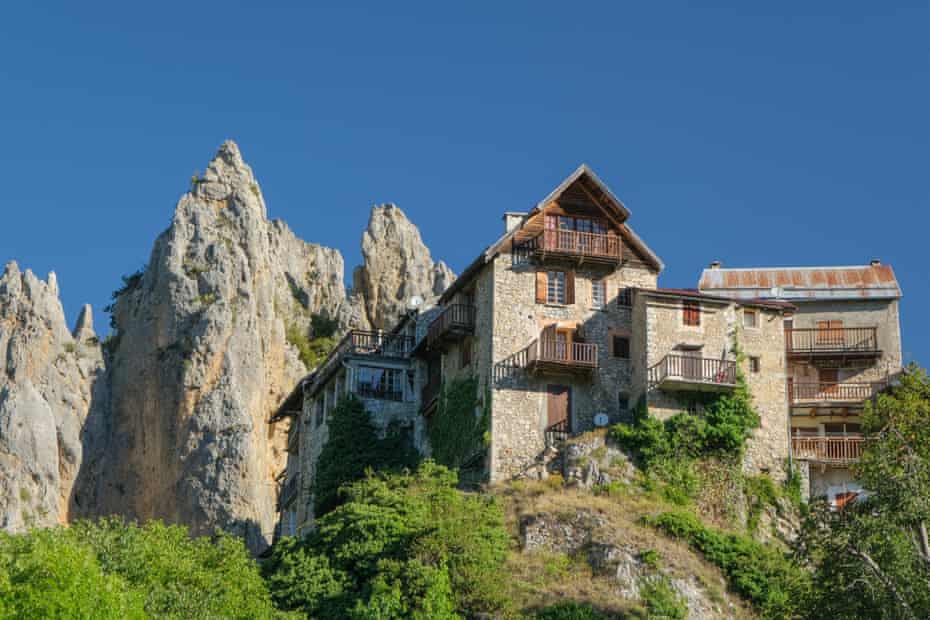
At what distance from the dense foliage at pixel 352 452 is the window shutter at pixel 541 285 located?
29.2ft

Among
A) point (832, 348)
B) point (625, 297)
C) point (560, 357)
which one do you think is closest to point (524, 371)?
point (560, 357)

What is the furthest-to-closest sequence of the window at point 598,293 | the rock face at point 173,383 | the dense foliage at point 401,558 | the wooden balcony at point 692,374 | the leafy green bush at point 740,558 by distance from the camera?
1. the rock face at point 173,383
2. the window at point 598,293
3. the wooden balcony at point 692,374
4. the leafy green bush at point 740,558
5. the dense foliage at point 401,558

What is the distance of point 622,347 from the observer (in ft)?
194

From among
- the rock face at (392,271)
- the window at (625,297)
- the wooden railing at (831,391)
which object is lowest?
the wooden railing at (831,391)

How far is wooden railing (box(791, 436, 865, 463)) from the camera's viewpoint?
192ft

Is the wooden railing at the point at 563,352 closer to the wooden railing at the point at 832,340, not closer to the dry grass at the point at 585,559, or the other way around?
the dry grass at the point at 585,559

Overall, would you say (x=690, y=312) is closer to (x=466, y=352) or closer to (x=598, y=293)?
(x=598, y=293)

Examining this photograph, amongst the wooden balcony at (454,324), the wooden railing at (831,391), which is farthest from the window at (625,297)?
the wooden railing at (831,391)

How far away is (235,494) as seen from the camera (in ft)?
263

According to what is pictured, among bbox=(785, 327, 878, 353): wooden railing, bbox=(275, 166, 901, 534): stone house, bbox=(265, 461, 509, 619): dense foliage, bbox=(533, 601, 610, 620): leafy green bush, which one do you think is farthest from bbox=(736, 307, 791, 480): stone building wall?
bbox=(533, 601, 610, 620): leafy green bush

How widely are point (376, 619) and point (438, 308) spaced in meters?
23.8

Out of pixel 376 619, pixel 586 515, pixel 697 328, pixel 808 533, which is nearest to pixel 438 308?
pixel 697 328

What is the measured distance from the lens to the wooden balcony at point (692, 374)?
5606 cm

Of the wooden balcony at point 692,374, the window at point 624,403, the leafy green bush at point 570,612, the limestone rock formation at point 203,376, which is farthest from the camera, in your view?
the limestone rock formation at point 203,376
